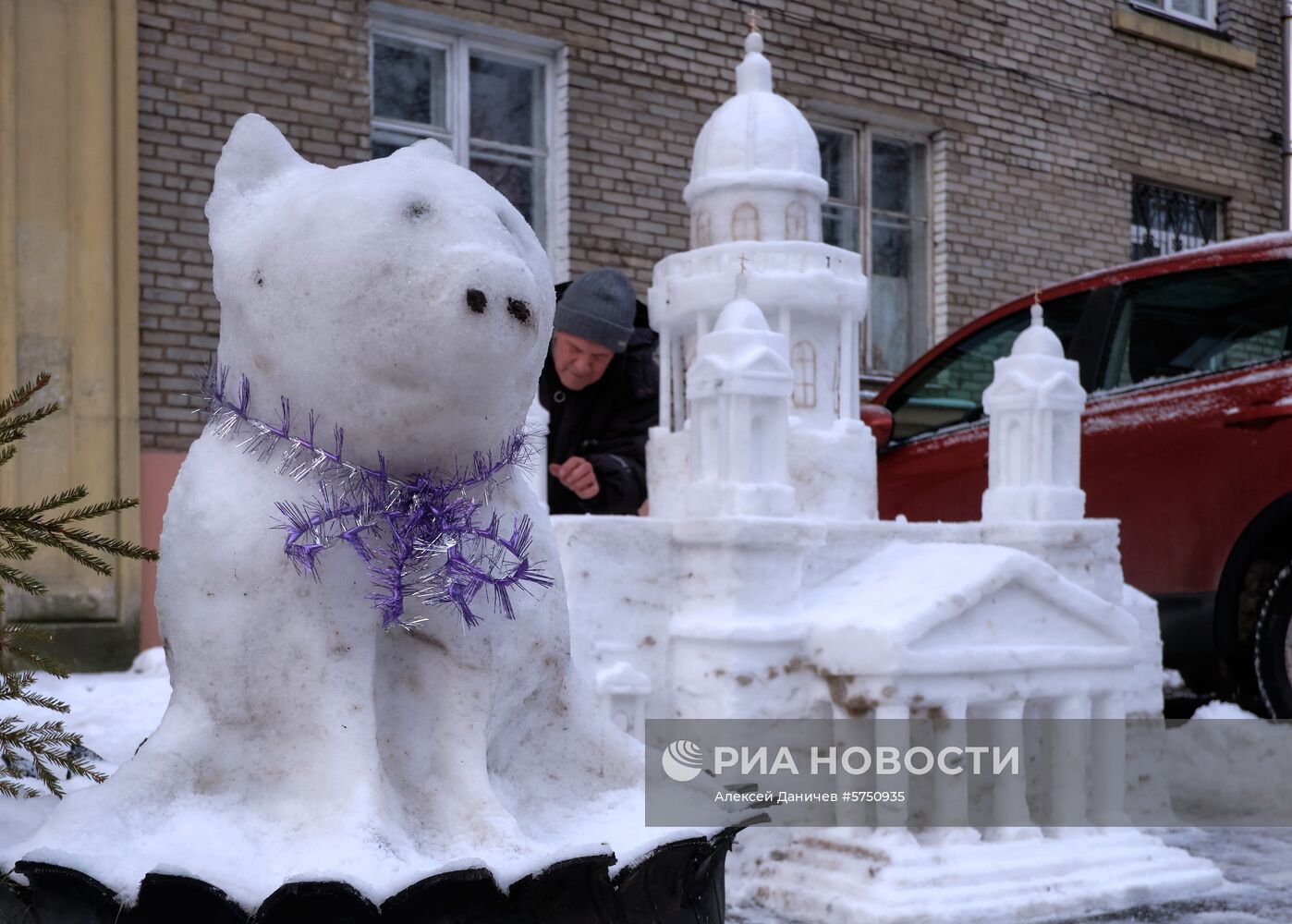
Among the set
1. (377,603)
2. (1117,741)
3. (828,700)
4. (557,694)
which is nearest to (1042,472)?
(1117,741)

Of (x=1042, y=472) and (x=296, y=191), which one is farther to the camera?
(x=1042, y=472)

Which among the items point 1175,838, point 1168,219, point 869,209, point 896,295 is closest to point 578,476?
point 1175,838

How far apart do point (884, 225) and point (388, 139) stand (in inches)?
127

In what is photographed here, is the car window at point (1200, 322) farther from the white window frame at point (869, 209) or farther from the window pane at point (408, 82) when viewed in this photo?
the window pane at point (408, 82)

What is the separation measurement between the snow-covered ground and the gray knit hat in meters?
1.57

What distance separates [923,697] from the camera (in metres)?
3.80

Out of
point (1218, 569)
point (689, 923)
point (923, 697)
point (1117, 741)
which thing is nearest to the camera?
point (689, 923)

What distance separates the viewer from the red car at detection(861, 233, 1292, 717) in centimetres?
490

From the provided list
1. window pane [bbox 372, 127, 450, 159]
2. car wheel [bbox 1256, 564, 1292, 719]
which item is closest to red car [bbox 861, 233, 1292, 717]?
car wheel [bbox 1256, 564, 1292, 719]

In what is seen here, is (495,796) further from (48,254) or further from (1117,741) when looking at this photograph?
(48,254)

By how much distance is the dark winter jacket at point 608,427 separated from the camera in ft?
14.0

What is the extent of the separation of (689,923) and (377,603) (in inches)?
26.6

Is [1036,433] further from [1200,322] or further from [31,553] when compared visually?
[31,553]

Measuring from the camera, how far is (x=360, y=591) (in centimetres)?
197
